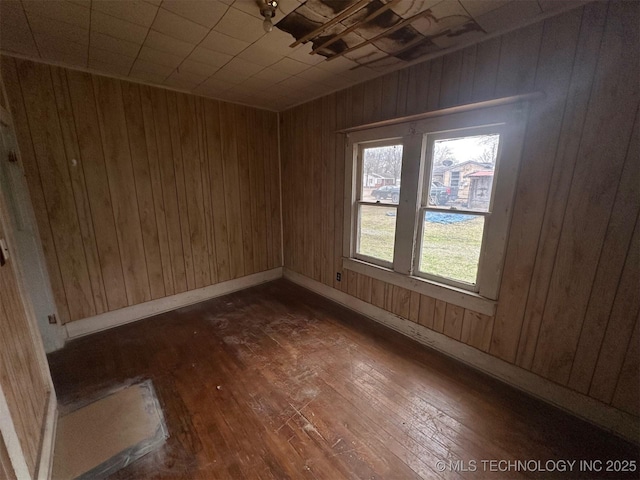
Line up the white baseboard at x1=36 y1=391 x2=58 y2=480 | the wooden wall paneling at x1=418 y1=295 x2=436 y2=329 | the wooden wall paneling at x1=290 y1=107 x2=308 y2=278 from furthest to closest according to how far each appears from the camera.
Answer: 1. the wooden wall paneling at x1=290 y1=107 x2=308 y2=278
2. the wooden wall paneling at x1=418 y1=295 x2=436 y2=329
3. the white baseboard at x1=36 y1=391 x2=58 y2=480

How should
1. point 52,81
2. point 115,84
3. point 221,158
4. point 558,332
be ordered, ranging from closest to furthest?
point 558,332
point 52,81
point 115,84
point 221,158

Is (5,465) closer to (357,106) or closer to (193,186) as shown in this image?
(193,186)

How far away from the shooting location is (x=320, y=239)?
3467 mm

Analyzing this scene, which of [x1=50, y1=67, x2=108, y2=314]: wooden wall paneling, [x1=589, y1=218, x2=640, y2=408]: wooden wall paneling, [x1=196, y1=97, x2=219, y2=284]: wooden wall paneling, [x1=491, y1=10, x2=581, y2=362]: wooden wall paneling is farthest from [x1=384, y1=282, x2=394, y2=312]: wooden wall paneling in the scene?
[x1=50, y1=67, x2=108, y2=314]: wooden wall paneling

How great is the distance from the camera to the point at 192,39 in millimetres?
1846

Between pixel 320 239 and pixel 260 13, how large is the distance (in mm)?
2395

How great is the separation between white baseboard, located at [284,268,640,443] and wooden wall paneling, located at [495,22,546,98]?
2016 mm

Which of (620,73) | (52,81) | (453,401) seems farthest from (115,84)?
(453,401)

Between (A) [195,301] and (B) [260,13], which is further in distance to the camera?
(A) [195,301]

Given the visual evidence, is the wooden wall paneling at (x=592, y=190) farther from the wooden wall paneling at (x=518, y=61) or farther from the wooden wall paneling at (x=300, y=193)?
→ the wooden wall paneling at (x=300, y=193)

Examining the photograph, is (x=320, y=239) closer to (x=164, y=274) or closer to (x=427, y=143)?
(x=427, y=143)

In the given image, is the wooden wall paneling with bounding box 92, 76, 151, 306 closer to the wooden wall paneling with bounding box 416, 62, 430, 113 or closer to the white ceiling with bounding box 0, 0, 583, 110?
the white ceiling with bounding box 0, 0, 583, 110

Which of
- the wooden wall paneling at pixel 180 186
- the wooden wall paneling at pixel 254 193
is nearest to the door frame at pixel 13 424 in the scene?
the wooden wall paneling at pixel 180 186

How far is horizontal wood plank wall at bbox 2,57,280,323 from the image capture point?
89.2 inches
